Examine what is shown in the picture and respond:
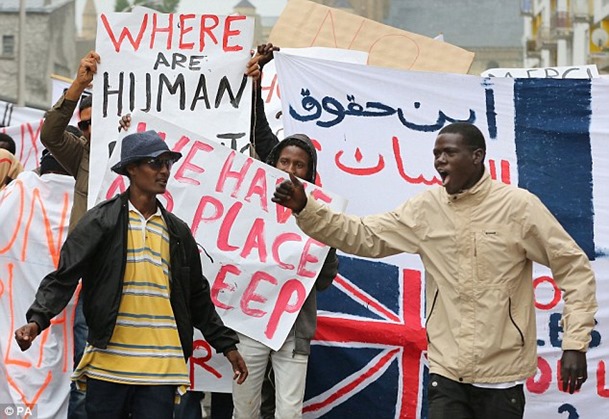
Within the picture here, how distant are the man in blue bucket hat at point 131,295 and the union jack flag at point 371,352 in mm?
1534

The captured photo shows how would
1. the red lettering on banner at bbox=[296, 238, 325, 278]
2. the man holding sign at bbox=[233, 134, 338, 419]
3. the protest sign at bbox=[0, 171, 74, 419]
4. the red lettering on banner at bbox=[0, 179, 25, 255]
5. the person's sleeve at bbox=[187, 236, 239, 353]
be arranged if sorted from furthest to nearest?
the red lettering on banner at bbox=[0, 179, 25, 255] → the protest sign at bbox=[0, 171, 74, 419] → the red lettering on banner at bbox=[296, 238, 325, 278] → the man holding sign at bbox=[233, 134, 338, 419] → the person's sleeve at bbox=[187, 236, 239, 353]

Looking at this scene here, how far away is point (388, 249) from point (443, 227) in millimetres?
277

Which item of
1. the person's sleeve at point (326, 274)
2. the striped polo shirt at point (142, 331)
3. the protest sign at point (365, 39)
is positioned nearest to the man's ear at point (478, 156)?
the person's sleeve at point (326, 274)

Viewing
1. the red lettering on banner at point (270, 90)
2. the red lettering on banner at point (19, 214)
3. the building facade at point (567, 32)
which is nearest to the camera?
the red lettering on banner at point (19, 214)

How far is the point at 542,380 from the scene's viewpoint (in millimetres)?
6809

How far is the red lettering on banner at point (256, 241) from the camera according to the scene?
6.47m

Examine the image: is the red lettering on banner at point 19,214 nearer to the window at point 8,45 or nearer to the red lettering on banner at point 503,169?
the red lettering on banner at point 503,169

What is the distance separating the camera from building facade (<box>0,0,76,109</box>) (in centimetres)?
5097

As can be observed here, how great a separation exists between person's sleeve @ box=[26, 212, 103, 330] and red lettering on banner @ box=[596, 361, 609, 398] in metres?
2.83

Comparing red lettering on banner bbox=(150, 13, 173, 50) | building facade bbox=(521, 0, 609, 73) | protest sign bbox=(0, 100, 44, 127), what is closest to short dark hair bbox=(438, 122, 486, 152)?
red lettering on banner bbox=(150, 13, 173, 50)

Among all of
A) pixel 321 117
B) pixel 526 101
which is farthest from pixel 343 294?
pixel 526 101

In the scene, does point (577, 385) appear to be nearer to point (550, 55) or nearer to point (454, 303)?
point (454, 303)

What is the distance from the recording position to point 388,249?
5.49 meters

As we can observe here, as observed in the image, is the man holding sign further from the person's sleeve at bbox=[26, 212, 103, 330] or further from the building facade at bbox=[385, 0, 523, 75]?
the building facade at bbox=[385, 0, 523, 75]
